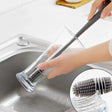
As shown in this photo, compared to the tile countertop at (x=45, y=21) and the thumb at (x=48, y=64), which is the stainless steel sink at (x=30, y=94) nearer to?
the tile countertop at (x=45, y=21)

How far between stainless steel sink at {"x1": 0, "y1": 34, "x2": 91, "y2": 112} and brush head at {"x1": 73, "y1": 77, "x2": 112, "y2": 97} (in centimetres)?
7

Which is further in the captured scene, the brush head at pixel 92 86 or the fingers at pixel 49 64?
the brush head at pixel 92 86

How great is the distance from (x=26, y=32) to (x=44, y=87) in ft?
0.69

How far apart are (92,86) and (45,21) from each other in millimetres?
384

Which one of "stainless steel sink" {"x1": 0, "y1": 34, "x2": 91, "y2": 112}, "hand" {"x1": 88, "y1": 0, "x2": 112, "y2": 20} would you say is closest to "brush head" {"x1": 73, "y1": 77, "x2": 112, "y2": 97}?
"stainless steel sink" {"x1": 0, "y1": 34, "x2": 91, "y2": 112}

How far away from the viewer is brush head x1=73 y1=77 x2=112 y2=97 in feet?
2.74

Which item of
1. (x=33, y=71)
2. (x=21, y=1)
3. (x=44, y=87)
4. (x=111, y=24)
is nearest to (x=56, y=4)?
(x=21, y=1)

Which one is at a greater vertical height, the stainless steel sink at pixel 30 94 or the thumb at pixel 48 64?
the thumb at pixel 48 64

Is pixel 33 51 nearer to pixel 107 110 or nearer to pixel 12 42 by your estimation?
pixel 12 42

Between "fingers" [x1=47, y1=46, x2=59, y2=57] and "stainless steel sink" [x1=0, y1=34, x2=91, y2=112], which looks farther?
"stainless steel sink" [x1=0, y1=34, x2=91, y2=112]

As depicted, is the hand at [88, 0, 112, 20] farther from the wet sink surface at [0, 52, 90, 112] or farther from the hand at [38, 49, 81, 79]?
the wet sink surface at [0, 52, 90, 112]

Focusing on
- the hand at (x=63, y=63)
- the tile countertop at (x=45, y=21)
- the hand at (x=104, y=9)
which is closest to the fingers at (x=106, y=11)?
the hand at (x=104, y=9)

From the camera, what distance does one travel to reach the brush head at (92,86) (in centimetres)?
83

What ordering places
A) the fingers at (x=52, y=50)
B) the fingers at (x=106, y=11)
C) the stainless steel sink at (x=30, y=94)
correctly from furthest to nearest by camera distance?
1. the stainless steel sink at (x=30, y=94)
2. the fingers at (x=52, y=50)
3. the fingers at (x=106, y=11)
